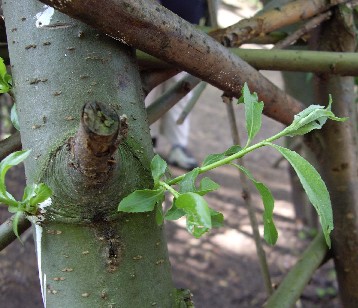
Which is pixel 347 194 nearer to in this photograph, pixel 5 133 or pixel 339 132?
pixel 339 132

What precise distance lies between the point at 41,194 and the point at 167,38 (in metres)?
0.20

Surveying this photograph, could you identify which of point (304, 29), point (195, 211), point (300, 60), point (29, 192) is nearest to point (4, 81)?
point (29, 192)

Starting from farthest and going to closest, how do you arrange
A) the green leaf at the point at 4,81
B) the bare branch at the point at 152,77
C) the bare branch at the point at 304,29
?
the bare branch at the point at 304,29 < the bare branch at the point at 152,77 < the green leaf at the point at 4,81

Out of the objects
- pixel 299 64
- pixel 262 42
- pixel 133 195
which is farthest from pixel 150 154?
pixel 262 42

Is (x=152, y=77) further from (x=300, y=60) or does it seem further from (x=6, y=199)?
(x=6, y=199)

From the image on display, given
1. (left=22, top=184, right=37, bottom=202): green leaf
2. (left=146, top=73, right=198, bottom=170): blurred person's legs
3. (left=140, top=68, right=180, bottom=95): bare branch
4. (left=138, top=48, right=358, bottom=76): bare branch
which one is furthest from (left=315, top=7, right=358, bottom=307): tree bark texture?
(left=146, top=73, right=198, bottom=170): blurred person's legs

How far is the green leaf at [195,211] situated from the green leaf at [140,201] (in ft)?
0.11

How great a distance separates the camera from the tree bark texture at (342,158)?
956 mm

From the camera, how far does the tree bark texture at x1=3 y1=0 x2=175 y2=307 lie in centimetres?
45

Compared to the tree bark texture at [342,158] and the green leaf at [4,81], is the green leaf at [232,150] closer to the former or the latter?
the green leaf at [4,81]

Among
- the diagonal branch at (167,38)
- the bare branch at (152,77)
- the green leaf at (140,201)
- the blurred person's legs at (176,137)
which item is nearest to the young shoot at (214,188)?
the green leaf at (140,201)

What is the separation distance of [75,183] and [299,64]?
1.44ft

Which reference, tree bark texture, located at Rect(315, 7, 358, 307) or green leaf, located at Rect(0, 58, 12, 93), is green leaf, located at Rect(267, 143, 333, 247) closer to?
green leaf, located at Rect(0, 58, 12, 93)

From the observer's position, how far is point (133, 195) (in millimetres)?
440
